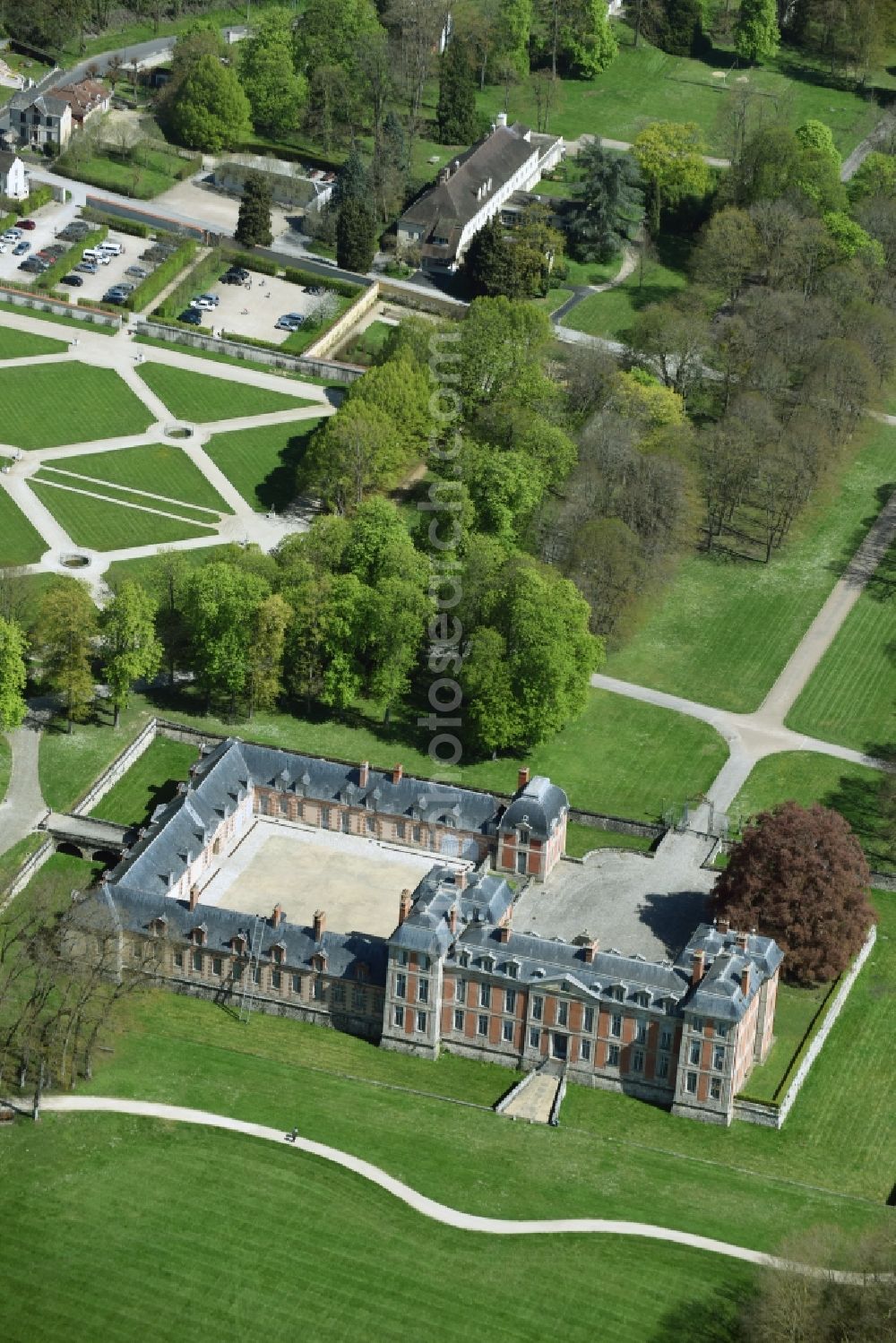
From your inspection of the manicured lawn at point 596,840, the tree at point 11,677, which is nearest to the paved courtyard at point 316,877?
the manicured lawn at point 596,840

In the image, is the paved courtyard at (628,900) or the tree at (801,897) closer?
the tree at (801,897)

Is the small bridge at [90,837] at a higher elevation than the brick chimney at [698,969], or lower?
lower

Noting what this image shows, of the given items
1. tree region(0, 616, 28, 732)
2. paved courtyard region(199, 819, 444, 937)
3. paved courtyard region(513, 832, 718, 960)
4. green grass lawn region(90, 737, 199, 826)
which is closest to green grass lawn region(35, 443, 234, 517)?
tree region(0, 616, 28, 732)

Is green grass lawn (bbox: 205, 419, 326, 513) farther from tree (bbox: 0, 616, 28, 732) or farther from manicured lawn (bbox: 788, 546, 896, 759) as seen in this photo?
manicured lawn (bbox: 788, 546, 896, 759)

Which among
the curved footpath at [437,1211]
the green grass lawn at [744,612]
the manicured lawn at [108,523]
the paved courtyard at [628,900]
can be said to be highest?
the curved footpath at [437,1211]

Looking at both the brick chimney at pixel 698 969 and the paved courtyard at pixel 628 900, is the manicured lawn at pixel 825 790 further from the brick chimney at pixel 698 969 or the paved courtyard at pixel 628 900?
the brick chimney at pixel 698 969

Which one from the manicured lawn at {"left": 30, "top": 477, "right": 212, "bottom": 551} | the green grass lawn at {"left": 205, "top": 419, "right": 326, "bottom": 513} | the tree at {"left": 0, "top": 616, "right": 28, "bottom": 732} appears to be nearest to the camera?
the tree at {"left": 0, "top": 616, "right": 28, "bottom": 732}

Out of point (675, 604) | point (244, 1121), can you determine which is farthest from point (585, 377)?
point (244, 1121)
